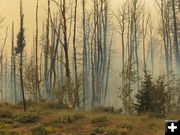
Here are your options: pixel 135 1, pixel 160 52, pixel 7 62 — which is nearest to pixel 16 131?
pixel 135 1

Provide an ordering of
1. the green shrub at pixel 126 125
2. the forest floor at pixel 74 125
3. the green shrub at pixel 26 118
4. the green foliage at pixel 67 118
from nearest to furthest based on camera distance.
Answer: the forest floor at pixel 74 125 → the green shrub at pixel 126 125 → the green foliage at pixel 67 118 → the green shrub at pixel 26 118

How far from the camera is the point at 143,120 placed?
9.89m

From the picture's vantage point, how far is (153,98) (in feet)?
41.4

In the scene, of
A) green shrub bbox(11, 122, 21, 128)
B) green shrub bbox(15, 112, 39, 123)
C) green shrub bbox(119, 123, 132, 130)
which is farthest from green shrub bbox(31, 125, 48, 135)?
green shrub bbox(119, 123, 132, 130)

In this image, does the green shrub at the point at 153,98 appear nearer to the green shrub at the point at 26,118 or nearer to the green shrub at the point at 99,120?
the green shrub at the point at 99,120

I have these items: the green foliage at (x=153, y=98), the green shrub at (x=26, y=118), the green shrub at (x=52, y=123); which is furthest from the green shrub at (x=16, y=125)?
the green foliage at (x=153, y=98)

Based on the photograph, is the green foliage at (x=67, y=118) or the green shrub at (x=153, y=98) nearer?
the green foliage at (x=67, y=118)

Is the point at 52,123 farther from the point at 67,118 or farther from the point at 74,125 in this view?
the point at 74,125

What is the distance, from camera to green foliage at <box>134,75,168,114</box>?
12.6 metres

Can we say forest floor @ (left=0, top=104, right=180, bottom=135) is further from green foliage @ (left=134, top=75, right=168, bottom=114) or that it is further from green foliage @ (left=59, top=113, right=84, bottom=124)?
green foliage @ (left=134, top=75, right=168, bottom=114)

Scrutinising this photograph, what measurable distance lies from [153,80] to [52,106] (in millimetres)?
5705

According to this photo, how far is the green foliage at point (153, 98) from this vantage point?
12.6 meters

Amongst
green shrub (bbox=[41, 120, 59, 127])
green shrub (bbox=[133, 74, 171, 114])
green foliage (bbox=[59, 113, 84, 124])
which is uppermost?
green shrub (bbox=[133, 74, 171, 114])

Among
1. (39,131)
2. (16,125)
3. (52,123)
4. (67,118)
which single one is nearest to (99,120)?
(67,118)
